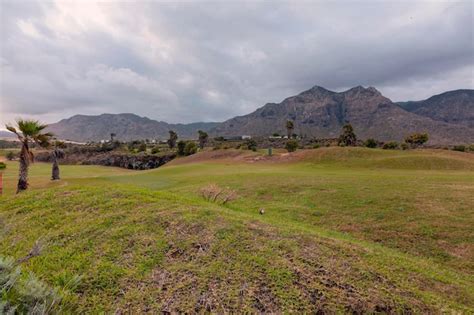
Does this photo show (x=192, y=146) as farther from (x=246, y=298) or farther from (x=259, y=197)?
(x=246, y=298)

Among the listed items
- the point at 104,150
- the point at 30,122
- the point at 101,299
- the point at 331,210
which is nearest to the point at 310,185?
the point at 331,210

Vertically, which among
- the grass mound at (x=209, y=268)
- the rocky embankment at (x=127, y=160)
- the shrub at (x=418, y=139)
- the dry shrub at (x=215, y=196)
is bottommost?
the rocky embankment at (x=127, y=160)

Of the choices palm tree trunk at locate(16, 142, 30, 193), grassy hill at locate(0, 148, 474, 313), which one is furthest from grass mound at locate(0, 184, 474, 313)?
palm tree trunk at locate(16, 142, 30, 193)

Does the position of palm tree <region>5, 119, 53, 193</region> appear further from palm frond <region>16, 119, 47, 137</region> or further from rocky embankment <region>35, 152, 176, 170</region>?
rocky embankment <region>35, 152, 176, 170</region>

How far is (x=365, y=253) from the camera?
5.69 m

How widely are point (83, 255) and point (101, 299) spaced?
1.27 m

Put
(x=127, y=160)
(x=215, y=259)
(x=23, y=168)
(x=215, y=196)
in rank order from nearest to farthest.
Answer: (x=215, y=259)
(x=215, y=196)
(x=23, y=168)
(x=127, y=160)

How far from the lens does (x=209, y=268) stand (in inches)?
178

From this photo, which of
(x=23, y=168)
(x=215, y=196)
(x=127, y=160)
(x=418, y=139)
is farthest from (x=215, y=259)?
(x=127, y=160)

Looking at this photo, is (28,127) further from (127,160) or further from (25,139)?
(127,160)

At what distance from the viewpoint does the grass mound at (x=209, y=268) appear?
391 centimetres

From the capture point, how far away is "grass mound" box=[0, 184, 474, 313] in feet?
12.8

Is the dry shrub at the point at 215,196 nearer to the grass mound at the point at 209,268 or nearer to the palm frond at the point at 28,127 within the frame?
the grass mound at the point at 209,268

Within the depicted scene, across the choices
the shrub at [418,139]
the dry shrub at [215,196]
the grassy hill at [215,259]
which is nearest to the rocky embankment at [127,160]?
the shrub at [418,139]
